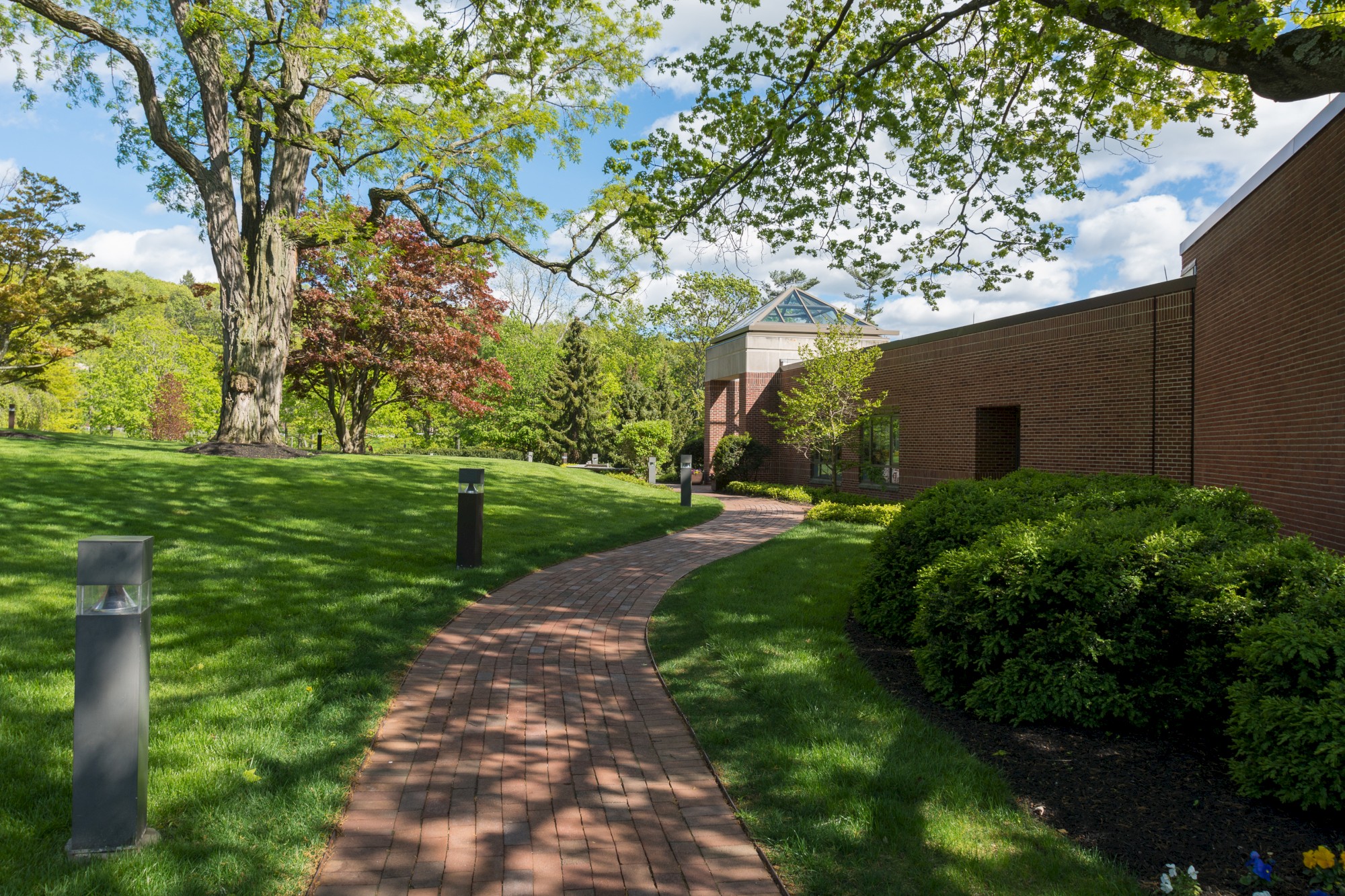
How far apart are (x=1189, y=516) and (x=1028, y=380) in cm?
1114

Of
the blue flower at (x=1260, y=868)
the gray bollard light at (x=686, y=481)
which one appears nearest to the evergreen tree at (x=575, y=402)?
the gray bollard light at (x=686, y=481)

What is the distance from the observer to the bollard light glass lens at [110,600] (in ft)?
9.31

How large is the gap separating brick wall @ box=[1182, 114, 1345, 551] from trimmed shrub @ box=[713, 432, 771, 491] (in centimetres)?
1616

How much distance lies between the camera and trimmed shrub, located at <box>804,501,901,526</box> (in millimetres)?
15703

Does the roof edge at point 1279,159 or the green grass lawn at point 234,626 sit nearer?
the green grass lawn at point 234,626

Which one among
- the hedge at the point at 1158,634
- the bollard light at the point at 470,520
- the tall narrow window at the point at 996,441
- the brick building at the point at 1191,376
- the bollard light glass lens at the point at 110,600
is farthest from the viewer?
the tall narrow window at the point at 996,441

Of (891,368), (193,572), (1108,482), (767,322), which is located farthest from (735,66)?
(767,322)

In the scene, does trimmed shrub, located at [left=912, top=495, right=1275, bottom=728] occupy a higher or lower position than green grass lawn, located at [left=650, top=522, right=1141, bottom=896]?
higher

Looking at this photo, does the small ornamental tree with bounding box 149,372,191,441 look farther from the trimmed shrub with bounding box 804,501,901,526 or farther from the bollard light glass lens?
the bollard light glass lens

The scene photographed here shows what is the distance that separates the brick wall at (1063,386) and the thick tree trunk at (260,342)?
589 inches

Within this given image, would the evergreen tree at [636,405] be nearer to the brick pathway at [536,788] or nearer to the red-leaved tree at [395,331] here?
the red-leaved tree at [395,331]

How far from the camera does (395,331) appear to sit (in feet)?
89.4

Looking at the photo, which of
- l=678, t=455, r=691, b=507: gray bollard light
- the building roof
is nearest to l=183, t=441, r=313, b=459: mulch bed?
l=678, t=455, r=691, b=507: gray bollard light

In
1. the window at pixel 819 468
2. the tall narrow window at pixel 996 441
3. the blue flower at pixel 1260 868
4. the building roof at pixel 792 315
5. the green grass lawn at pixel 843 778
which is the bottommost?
the green grass lawn at pixel 843 778
